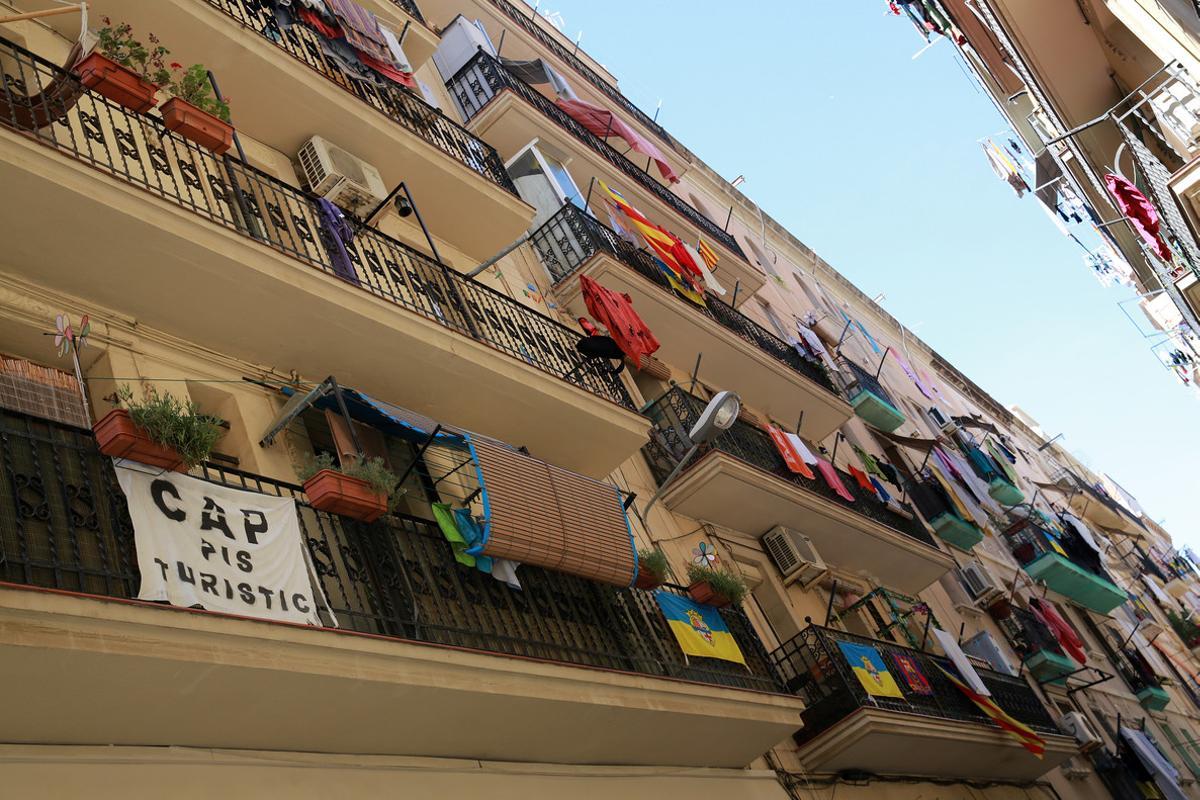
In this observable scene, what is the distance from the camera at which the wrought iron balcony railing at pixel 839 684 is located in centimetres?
1279

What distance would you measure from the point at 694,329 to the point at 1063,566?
14.1 meters

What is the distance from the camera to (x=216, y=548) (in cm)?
684

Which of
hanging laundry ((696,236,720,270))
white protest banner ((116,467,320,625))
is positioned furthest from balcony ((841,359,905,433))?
white protest banner ((116,467,320,625))

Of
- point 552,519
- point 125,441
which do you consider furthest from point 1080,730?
point 125,441

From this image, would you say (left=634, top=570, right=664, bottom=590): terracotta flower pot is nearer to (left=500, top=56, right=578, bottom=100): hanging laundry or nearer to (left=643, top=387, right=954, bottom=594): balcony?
(left=643, top=387, right=954, bottom=594): balcony

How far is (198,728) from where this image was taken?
21.3 feet

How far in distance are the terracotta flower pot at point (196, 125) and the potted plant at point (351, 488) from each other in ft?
8.75

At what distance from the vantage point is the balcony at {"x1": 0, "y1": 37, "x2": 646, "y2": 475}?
758cm

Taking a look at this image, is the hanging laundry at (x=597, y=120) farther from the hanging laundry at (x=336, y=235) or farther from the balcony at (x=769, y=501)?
the hanging laundry at (x=336, y=235)

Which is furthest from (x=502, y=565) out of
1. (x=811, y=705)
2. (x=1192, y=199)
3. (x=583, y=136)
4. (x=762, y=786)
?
(x=583, y=136)

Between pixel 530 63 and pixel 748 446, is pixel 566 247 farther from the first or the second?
pixel 530 63

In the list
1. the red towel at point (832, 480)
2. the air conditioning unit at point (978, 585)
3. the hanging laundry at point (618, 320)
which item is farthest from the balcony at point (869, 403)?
the hanging laundry at point (618, 320)

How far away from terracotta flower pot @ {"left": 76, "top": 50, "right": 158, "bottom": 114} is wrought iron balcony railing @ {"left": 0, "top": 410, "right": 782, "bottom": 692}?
267 cm

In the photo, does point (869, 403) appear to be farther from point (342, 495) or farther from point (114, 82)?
point (114, 82)
